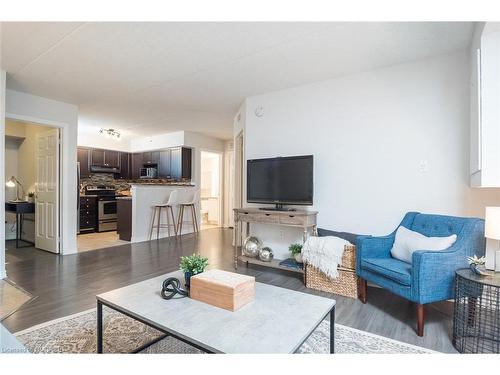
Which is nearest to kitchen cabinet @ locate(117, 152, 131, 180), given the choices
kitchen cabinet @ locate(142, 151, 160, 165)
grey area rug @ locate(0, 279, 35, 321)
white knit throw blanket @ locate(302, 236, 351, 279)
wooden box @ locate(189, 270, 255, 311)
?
kitchen cabinet @ locate(142, 151, 160, 165)

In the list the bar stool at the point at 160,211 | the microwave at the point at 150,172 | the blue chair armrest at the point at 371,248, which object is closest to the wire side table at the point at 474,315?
the blue chair armrest at the point at 371,248

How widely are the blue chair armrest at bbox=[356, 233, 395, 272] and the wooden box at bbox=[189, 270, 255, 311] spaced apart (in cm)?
138

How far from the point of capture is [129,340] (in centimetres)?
188

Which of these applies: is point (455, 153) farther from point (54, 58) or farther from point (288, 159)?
point (54, 58)

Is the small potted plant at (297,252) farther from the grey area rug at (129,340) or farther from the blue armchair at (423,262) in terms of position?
the grey area rug at (129,340)

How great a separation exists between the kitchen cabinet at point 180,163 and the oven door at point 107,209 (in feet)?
5.22

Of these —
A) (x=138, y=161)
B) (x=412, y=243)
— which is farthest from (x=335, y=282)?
(x=138, y=161)

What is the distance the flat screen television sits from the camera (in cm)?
323

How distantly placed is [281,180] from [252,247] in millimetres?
943

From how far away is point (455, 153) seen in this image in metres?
2.64

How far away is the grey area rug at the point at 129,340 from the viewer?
69.4 inches

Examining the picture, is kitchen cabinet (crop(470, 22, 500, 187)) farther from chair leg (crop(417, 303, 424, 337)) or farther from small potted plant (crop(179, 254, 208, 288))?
small potted plant (crop(179, 254, 208, 288))

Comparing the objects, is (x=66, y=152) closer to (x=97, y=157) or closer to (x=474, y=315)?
(x=97, y=157)
